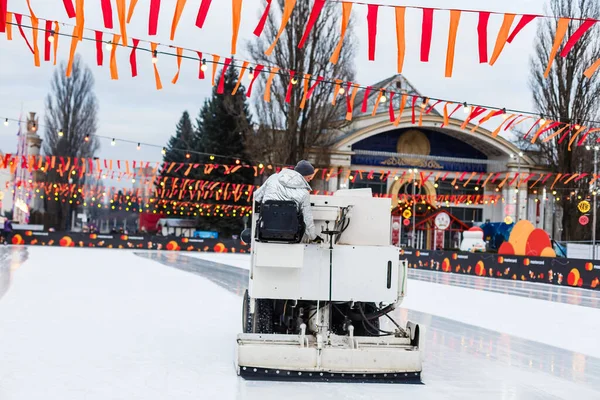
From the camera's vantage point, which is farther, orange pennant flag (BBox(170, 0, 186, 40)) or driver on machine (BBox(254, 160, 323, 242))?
orange pennant flag (BBox(170, 0, 186, 40))

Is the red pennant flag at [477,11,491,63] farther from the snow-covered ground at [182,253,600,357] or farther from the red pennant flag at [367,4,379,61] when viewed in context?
the snow-covered ground at [182,253,600,357]

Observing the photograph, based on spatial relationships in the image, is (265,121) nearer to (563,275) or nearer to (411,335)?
(563,275)

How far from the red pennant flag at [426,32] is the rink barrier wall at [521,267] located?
1281cm

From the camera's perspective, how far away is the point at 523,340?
9797mm

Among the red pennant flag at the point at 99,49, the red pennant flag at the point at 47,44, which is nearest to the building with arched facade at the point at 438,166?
the red pennant flag at the point at 99,49

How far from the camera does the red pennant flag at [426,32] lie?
1048cm

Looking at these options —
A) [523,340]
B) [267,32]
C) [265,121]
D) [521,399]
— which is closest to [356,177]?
[265,121]

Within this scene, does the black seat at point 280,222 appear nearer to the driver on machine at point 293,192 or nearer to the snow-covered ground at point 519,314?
the driver on machine at point 293,192

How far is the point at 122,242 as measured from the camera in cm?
4719

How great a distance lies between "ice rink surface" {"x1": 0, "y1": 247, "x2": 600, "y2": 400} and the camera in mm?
6043

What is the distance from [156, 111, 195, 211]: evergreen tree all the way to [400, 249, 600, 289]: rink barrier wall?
26995mm

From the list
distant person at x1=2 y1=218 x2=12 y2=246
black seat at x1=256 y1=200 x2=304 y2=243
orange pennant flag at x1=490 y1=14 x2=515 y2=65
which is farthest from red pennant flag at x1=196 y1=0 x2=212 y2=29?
distant person at x1=2 y1=218 x2=12 y2=246

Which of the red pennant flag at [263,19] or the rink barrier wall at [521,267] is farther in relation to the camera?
the rink barrier wall at [521,267]

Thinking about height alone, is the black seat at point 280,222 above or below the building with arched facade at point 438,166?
below
